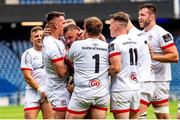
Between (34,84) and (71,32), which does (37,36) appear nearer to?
(34,84)

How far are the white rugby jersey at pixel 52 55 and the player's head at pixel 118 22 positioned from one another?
769 millimetres

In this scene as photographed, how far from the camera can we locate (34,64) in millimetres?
11453

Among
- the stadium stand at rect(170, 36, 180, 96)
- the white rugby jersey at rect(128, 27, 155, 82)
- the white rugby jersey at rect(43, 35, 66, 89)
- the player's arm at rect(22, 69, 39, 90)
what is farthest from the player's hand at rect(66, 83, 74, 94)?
the stadium stand at rect(170, 36, 180, 96)

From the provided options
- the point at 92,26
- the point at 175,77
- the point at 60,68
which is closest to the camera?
the point at 92,26

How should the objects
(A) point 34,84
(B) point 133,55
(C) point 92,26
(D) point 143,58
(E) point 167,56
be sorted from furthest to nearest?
1. (A) point 34,84
2. (E) point 167,56
3. (D) point 143,58
4. (B) point 133,55
5. (C) point 92,26

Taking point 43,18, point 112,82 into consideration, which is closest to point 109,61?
point 112,82

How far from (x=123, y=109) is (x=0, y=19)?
20.2m

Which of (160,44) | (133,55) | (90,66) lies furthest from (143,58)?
(90,66)

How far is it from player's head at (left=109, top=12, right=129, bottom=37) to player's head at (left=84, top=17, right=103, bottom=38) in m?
0.43

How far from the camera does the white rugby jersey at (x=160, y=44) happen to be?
11.1m

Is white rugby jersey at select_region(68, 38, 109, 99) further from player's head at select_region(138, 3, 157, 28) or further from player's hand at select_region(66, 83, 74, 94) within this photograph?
player's head at select_region(138, 3, 157, 28)

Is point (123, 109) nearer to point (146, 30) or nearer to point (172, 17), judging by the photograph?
point (146, 30)

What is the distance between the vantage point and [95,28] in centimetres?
900

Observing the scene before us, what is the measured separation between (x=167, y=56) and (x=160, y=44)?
36 centimetres
